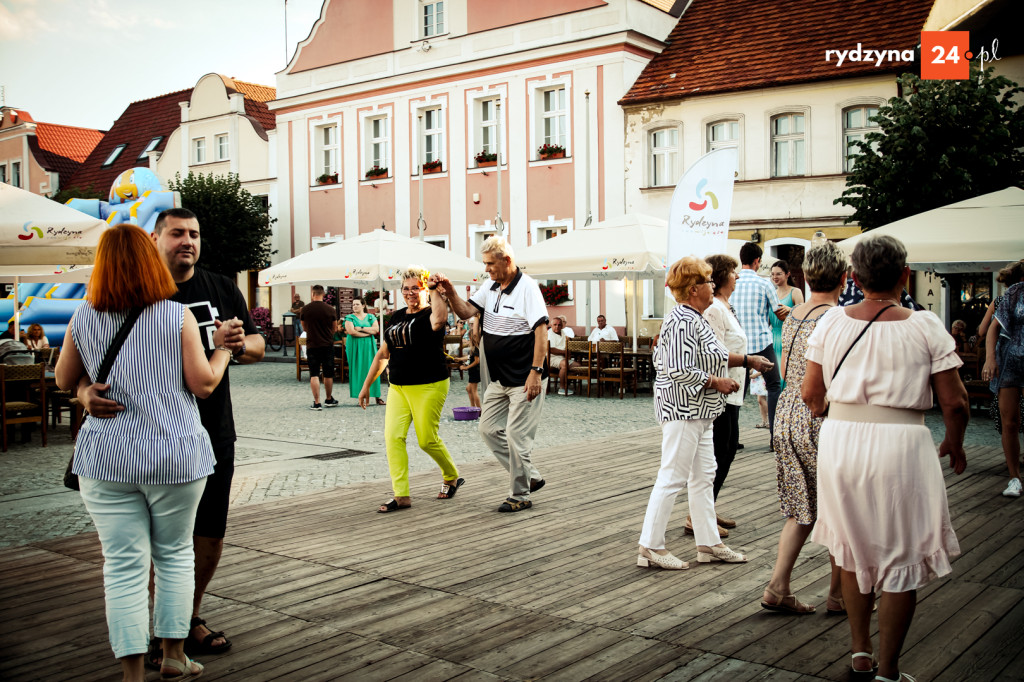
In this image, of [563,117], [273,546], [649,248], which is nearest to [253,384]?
[649,248]

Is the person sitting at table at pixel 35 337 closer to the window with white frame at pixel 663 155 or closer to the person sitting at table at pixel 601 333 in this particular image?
the person sitting at table at pixel 601 333

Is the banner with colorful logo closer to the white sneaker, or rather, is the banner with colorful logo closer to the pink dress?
the white sneaker

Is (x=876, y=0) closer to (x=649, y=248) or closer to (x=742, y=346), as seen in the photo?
(x=649, y=248)

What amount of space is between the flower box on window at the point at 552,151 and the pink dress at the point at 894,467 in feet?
76.3

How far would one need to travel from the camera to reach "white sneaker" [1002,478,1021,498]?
723 cm

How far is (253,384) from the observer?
1989 centimetres

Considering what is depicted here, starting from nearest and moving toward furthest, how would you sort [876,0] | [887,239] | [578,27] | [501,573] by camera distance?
[887,239]
[501,573]
[876,0]
[578,27]

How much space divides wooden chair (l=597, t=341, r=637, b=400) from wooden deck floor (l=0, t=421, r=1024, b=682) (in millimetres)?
9278

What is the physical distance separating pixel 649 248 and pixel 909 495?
11.8m

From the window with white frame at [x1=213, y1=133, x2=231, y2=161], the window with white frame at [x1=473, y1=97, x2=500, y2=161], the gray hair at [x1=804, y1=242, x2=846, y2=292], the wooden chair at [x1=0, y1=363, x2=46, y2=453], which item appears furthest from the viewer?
the window with white frame at [x1=213, y1=133, x2=231, y2=161]

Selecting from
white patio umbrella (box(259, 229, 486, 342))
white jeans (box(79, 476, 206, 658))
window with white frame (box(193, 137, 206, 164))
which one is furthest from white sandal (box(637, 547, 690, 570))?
window with white frame (box(193, 137, 206, 164))

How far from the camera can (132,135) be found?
4166 cm

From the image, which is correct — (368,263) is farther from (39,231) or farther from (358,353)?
(39,231)

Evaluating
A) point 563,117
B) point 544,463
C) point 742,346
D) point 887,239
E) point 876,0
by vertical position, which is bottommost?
point 544,463
